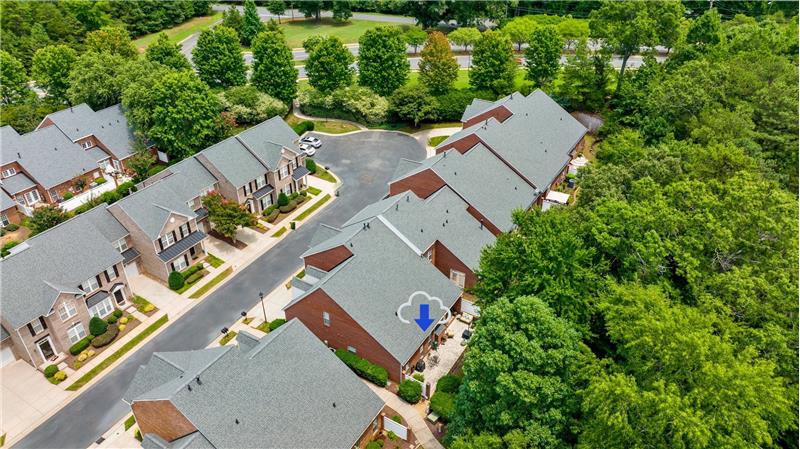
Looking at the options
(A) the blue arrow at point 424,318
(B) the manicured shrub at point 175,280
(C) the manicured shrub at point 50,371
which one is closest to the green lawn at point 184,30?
(B) the manicured shrub at point 175,280

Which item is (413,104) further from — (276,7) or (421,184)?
(276,7)

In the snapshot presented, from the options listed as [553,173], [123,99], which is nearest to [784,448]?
[553,173]

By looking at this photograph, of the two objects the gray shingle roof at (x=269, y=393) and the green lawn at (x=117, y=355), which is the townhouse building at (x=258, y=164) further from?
the gray shingle roof at (x=269, y=393)

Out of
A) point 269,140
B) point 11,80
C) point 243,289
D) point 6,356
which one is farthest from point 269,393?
point 11,80

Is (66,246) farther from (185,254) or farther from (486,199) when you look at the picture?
(486,199)

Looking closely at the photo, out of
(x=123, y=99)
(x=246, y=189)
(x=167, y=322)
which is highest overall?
(x=123, y=99)

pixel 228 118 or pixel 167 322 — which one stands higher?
pixel 228 118

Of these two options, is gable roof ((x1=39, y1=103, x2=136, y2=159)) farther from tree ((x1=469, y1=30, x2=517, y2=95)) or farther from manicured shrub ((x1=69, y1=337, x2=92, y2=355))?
tree ((x1=469, y1=30, x2=517, y2=95))
